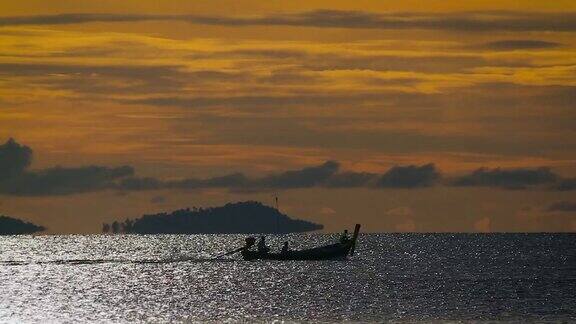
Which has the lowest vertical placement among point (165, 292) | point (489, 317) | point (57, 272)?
point (57, 272)

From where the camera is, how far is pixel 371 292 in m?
132

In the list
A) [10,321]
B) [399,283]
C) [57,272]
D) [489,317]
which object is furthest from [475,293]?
[57,272]

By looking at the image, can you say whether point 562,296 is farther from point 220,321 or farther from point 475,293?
point 220,321

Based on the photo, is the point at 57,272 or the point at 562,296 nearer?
the point at 562,296

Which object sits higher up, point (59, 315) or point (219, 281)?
point (59, 315)

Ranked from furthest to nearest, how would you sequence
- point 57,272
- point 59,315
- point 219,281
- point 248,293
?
point 57,272, point 219,281, point 248,293, point 59,315

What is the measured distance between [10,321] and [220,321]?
1624cm

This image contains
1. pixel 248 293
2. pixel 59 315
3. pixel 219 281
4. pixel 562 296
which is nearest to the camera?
pixel 59 315

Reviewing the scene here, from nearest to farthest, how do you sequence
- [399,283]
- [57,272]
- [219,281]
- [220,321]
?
[220,321] → [399,283] → [219,281] → [57,272]

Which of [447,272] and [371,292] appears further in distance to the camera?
[447,272]

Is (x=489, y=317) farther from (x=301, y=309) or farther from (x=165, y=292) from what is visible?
(x=165, y=292)

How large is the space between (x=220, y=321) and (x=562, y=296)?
131 ft

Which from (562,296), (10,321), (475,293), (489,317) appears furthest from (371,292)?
(10,321)

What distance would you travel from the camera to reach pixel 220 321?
324ft
